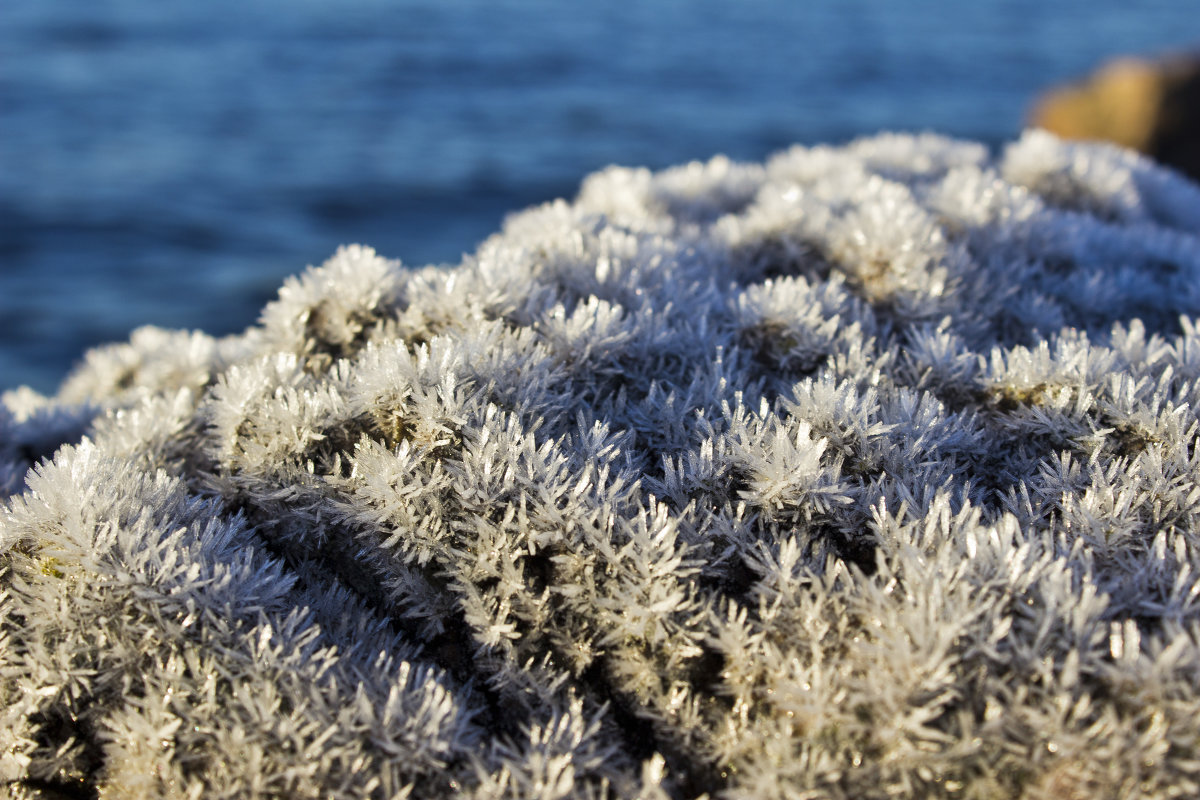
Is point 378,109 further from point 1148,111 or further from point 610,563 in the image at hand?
point 610,563

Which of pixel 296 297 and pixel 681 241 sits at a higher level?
pixel 681 241

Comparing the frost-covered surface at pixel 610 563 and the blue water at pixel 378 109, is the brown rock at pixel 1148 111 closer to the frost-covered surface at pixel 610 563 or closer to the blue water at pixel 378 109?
the blue water at pixel 378 109

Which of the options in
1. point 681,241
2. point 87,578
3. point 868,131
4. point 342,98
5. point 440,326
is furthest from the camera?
point 342,98

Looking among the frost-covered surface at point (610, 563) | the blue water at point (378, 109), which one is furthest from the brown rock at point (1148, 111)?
the frost-covered surface at point (610, 563)

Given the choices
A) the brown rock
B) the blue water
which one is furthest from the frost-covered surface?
the brown rock

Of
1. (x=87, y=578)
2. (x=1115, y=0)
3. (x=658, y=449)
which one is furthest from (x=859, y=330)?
(x=1115, y=0)

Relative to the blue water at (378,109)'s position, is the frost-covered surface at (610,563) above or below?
below

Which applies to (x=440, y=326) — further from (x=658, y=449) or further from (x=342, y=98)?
(x=342, y=98)
